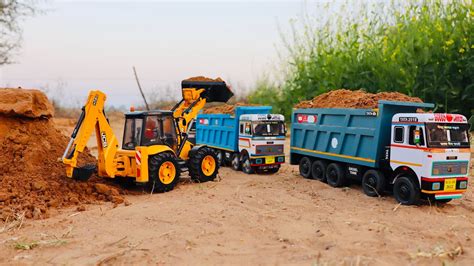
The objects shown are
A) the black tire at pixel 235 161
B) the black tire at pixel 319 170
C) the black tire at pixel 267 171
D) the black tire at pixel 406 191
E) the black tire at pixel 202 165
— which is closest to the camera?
the black tire at pixel 406 191

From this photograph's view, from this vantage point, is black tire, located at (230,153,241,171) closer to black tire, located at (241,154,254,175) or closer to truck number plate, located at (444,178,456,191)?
black tire, located at (241,154,254,175)

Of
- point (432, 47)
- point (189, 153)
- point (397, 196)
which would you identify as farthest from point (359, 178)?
point (432, 47)

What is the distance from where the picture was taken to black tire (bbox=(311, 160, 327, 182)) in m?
12.2

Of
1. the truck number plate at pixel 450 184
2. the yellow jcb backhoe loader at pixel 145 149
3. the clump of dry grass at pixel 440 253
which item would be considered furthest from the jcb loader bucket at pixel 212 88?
the clump of dry grass at pixel 440 253

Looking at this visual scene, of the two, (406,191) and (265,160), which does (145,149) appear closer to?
(265,160)

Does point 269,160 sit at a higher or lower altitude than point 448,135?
lower

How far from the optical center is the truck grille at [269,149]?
534 inches

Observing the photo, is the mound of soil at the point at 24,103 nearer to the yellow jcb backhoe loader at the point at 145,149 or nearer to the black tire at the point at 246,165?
the yellow jcb backhoe loader at the point at 145,149

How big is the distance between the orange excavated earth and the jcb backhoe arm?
37cm

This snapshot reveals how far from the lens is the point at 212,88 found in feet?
42.0

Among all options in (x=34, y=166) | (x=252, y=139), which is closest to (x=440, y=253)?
(x=252, y=139)

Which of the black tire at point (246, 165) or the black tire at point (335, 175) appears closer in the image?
the black tire at point (335, 175)

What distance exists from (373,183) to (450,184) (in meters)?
1.69

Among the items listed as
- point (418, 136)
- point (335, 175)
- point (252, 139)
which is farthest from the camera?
point (252, 139)
